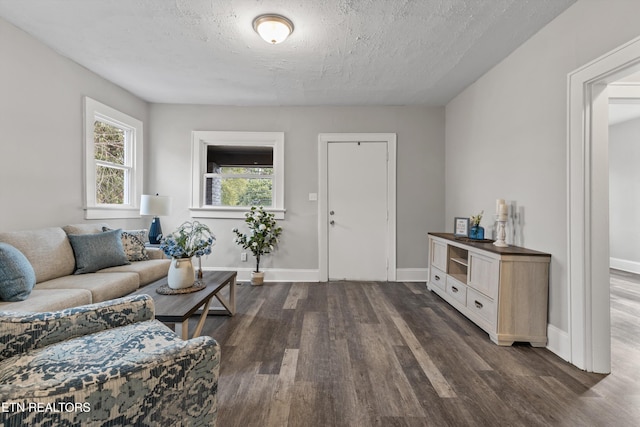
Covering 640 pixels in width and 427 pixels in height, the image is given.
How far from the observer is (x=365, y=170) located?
397cm

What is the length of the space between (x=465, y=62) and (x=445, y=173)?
1.56m

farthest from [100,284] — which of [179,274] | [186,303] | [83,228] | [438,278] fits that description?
[438,278]

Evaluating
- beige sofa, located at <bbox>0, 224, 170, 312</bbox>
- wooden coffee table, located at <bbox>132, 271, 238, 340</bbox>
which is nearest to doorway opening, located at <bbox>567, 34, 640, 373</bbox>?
wooden coffee table, located at <bbox>132, 271, 238, 340</bbox>

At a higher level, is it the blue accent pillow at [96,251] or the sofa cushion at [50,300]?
the blue accent pillow at [96,251]

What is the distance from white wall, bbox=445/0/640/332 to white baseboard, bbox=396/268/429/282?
1.27 m

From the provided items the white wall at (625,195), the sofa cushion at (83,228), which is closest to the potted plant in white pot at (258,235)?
the sofa cushion at (83,228)

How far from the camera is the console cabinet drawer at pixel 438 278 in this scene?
3163 millimetres

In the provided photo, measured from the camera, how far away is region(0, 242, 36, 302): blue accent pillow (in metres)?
1.74

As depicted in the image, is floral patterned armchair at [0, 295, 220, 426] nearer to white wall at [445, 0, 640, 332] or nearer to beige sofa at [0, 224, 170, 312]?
beige sofa at [0, 224, 170, 312]

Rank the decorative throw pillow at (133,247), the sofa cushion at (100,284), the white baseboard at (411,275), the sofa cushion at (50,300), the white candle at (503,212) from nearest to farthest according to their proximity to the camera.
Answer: the sofa cushion at (50,300) → the sofa cushion at (100,284) → the white candle at (503,212) → the decorative throw pillow at (133,247) → the white baseboard at (411,275)

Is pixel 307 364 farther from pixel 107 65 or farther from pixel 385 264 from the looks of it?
pixel 107 65

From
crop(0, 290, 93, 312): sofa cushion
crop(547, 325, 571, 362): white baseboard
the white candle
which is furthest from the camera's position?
the white candle

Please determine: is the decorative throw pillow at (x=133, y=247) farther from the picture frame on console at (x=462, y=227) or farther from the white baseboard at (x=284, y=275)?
the picture frame on console at (x=462, y=227)

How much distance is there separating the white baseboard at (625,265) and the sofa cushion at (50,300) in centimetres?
646
